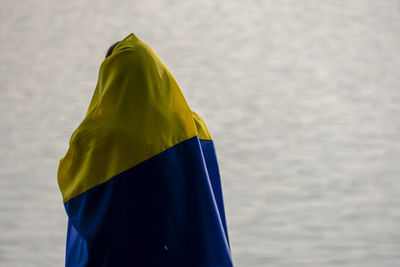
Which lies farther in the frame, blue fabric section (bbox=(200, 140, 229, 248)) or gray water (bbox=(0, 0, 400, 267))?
Answer: gray water (bbox=(0, 0, 400, 267))

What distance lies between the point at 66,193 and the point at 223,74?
578 centimetres

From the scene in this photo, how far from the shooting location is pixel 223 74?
684 centimetres

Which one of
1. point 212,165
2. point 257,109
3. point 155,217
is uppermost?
point 257,109

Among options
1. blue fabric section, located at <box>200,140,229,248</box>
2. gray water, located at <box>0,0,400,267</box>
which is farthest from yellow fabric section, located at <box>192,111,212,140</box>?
gray water, located at <box>0,0,400,267</box>

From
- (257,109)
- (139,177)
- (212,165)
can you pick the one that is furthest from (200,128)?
(257,109)

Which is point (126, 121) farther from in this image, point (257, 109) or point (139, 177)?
point (257, 109)

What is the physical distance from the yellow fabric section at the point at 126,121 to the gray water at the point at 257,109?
1728 mm

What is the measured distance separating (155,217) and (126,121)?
0.60 feet

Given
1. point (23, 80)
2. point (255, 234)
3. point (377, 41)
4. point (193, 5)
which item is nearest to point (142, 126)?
point (255, 234)

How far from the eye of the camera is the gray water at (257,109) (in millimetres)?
3072

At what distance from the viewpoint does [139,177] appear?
1.12 m

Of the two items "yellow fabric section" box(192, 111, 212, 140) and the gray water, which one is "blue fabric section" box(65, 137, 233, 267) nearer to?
"yellow fabric section" box(192, 111, 212, 140)

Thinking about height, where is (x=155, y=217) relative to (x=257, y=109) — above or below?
below

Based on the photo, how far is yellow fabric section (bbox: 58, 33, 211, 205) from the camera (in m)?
1.10
